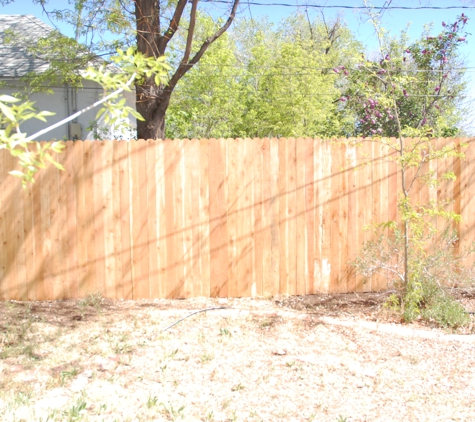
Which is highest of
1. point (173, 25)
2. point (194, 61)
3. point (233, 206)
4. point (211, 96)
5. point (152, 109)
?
point (211, 96)

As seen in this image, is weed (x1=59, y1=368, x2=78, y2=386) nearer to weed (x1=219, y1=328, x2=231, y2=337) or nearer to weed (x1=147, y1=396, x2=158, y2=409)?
weed (x1=147, y1=396, x2=158, y2=409)

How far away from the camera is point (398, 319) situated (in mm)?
4727

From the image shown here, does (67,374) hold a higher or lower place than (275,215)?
lower

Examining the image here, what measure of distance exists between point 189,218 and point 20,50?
9.46 m

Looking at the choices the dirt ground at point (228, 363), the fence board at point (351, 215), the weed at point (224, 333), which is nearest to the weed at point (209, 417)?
the dirt ground at point (228, 363)

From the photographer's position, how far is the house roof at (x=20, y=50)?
38.2ft

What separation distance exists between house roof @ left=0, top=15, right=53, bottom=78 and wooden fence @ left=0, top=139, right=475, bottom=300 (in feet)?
21.9

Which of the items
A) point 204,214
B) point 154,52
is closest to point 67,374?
point 204,214

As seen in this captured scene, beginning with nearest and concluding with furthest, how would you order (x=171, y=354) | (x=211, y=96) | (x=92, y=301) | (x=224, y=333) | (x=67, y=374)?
1. (x=67, y=374)
2. (x=171, y=354)
3. (x=224, y=333)
4. (x=92, y=301)
5. (x=211, y=96)

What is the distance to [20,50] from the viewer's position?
12.5 metres

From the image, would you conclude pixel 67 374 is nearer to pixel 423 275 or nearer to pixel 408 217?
pixel 408 217

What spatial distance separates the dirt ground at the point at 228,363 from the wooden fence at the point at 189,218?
34 centimetres

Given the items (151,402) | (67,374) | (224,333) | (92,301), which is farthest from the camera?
(92,301)

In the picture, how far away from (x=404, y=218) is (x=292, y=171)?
134cm
